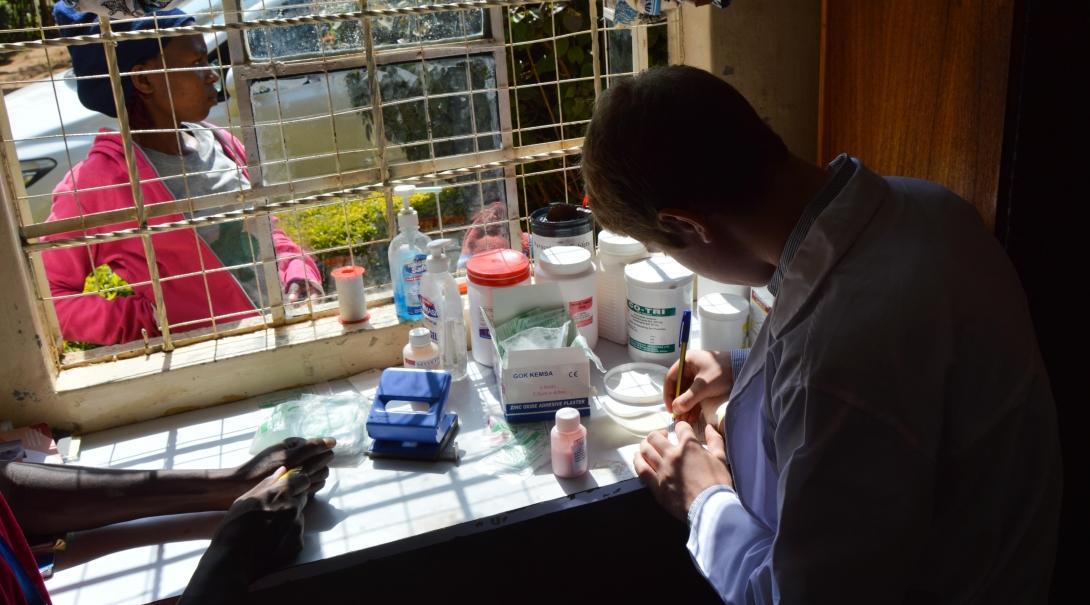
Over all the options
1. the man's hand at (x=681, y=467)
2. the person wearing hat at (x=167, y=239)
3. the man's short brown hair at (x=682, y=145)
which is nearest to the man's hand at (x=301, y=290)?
the person wearing hat at (x=167, y=239)

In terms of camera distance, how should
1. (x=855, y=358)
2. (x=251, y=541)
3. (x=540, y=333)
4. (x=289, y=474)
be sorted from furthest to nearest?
(x=540, y=333) → (x=289, y=474) → (x=251, y=541) → (x=855, y=358)

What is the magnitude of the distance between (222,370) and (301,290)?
0.76 ft

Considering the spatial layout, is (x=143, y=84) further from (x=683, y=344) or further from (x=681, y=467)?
(x=681, y=467)

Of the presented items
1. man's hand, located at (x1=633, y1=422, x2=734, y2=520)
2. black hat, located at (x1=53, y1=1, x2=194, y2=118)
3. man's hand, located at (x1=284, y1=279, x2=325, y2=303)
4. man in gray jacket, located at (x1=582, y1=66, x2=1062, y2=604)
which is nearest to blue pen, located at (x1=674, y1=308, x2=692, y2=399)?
man's hand, located at (x1=633, y1=422, x2=734, y2=520)

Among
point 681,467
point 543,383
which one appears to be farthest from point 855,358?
point 543,383

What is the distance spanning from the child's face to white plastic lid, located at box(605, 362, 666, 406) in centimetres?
98

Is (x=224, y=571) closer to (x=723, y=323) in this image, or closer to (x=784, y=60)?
(x=723, y=323)

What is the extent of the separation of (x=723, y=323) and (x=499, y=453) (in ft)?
1.60

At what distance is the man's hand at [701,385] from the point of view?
1376mm

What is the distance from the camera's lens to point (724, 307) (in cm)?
158

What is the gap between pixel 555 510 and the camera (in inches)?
49.0

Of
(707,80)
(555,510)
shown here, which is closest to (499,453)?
(555,510)

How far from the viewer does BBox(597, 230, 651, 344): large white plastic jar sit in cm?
164

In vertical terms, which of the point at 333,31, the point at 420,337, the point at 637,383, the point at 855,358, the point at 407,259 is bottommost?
the point at 637,383
